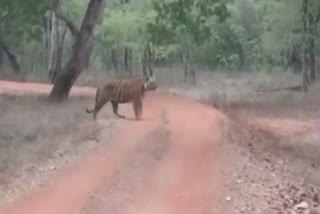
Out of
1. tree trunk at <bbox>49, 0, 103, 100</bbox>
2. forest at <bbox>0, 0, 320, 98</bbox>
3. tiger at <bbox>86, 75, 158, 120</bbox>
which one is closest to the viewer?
tiger at <bbox>86, 75, 158, 120</bbox>

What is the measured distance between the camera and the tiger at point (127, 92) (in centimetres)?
1708

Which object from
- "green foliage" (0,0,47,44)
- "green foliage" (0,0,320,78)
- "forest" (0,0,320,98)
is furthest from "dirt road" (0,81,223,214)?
"green foliage" (0,0,47,44)

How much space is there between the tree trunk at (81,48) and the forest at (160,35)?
3 cm

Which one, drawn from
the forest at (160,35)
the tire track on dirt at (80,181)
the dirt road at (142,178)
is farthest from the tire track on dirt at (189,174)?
the forest at (160,35)

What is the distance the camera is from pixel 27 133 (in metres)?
15.6

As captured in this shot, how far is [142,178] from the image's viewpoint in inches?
422

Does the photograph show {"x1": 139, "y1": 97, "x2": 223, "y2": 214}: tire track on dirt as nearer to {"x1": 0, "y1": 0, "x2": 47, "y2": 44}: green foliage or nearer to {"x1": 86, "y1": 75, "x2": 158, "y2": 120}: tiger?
{"x1": 86, "y1": 75, "x2": 158, "y2": 120}: tiger

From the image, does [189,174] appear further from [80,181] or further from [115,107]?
[115,107]

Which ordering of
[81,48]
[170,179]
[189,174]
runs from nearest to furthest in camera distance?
[170,179] → [189,174] → [81,48]

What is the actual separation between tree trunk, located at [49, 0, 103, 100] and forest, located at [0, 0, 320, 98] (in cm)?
3

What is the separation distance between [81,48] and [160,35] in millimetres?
4961

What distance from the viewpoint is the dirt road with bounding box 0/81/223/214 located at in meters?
9.13

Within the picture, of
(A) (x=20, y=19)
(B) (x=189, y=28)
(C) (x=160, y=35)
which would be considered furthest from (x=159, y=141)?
(A) (x=20, y=19)

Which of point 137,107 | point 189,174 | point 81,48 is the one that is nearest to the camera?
point 189,174
